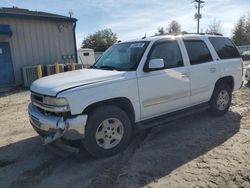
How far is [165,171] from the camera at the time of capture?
12.7ft

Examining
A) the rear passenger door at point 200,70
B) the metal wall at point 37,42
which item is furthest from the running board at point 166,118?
the metal wall at point 37,42

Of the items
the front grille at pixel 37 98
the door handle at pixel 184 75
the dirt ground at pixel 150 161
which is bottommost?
the dirt ground at pixel 150 161

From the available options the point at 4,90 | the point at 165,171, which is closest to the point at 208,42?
the point at 165,171

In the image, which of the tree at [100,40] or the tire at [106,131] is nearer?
the tire at [106,131]

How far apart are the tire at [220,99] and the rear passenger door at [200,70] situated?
10.3 inches

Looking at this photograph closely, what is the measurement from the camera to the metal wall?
13305mm

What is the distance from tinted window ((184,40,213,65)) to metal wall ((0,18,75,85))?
10.2 meters

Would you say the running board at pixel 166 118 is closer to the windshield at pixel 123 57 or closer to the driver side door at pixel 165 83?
the driver side door at pixel 165 83

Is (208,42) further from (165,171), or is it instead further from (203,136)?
(165,171)

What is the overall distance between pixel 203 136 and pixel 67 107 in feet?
8.96

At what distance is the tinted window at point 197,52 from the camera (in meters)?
5.60

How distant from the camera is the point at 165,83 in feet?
16.3

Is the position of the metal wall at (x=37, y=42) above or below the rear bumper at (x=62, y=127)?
above

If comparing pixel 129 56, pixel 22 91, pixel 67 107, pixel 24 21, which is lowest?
pixel 22 91
